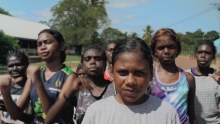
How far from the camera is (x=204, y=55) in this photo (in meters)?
4.50

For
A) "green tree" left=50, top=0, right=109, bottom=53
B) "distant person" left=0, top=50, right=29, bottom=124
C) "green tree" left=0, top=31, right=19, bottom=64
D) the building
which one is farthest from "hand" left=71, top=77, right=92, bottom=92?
"green tree" left=50, top=0, right=109, bottom=53

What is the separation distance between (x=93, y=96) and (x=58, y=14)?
73.2 meters

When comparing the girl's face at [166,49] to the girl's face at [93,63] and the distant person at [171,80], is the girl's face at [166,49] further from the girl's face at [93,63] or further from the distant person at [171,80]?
the girl's face at [93,63]

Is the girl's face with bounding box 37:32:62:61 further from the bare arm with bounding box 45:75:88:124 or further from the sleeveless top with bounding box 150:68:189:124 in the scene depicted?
the sleeveless top with bounding box 150:68:189:124

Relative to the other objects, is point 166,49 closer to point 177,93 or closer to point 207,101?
point 177,93

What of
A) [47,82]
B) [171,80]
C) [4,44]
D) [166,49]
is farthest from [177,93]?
[4,44]

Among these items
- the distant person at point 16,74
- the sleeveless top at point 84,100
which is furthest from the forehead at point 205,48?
the distant person at point 16,74

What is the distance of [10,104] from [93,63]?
85 centimetres

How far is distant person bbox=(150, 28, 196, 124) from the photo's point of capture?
321 centimetres

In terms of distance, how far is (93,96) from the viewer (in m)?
3.27

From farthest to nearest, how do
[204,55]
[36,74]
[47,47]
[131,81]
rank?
[204,55] < [47,47] < [36,74] < [131,81]

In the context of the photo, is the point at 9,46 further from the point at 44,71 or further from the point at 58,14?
the point at 58,14

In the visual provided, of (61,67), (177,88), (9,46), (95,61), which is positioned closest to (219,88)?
(177,88)

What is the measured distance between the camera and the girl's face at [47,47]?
332 centimetres
